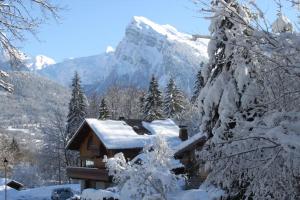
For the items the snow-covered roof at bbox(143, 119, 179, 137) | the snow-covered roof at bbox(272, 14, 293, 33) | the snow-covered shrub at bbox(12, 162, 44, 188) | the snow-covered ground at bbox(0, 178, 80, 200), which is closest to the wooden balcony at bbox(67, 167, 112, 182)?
the snow-covered roof at bbox(143, 119, 179, 137)

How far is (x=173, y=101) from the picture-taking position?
68125mm

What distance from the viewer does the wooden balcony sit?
34.2 m

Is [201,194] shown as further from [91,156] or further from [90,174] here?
[91,156]

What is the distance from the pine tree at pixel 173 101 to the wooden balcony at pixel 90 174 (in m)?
30.0

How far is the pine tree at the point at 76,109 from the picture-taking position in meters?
66.5

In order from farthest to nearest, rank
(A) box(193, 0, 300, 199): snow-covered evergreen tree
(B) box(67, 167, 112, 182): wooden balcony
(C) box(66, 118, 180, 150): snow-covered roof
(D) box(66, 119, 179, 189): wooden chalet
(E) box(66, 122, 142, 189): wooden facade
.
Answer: (C) box(66, 118, 180, 150): snow-covered roof → (D) box(66, 119, 179, 189): wooden chalet → (E) box(66, 122, 142, 189): wooden facade → (B) box(67, 167, 112, 182): wooden balcony → (A) box(193, 0, 300, 199): snow-covered evergreen tree

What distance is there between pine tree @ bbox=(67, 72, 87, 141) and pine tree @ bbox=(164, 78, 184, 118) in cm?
1153

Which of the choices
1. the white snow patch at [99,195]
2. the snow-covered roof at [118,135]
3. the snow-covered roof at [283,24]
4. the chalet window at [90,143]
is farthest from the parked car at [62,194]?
the snow-covered roof at [283,24]

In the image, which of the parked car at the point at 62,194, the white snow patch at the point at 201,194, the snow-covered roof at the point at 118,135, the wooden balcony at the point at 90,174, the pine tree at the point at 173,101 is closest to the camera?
the white snow patch at the point at 201,194

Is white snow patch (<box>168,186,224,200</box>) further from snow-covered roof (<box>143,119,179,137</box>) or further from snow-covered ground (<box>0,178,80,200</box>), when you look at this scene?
snow-covered ground (<box>0,178,80,200</box>)

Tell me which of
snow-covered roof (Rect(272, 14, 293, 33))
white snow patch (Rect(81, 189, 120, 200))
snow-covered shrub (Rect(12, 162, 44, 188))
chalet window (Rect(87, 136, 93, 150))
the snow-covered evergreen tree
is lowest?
snow-covered shrub (Rect(12, 162, 44, 188))

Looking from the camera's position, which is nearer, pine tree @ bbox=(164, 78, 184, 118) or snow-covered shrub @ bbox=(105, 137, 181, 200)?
snow-covered shrub @ bbox=(105, 137, 181, 200)

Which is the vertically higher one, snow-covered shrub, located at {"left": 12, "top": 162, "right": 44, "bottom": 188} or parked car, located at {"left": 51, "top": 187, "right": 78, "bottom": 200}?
parked car, located at {"left": 51, "top": 187, "right": 78, "bottom": 200}

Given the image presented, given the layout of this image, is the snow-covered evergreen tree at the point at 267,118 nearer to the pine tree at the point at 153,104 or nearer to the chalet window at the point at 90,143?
the chalet window at the point at 90,143
